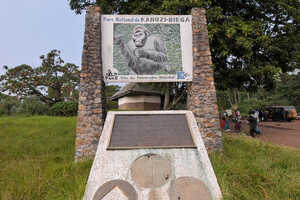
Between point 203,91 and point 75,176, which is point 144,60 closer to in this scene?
point 203,91

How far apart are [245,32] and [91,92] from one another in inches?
240

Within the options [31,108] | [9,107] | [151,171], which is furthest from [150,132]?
[9,107]

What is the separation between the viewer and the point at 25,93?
744 inches

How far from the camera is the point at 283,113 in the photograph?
68.0ft

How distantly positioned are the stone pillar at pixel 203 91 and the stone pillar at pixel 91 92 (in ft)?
9.39

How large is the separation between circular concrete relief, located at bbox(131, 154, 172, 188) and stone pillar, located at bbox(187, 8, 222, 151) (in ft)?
10.5

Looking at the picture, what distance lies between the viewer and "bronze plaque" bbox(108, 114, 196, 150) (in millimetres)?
2705

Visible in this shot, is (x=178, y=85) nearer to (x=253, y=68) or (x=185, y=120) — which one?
(x=253, y=68)

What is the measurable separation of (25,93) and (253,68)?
68.9 feet

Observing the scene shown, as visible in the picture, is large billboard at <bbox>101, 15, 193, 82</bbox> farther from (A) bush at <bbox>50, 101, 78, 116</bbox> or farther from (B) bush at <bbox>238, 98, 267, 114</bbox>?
(B) bush at <bbox>238, 98, 267, 114</bbox>

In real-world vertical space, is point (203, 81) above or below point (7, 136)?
above

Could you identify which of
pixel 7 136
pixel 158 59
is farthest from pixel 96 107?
pixel 7 136

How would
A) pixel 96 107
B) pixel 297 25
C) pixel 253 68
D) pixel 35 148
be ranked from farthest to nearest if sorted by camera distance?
pixel 297 25
pixel 253 68
pixel 35 148
pixel 96 107

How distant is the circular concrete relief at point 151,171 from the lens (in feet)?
7.64
